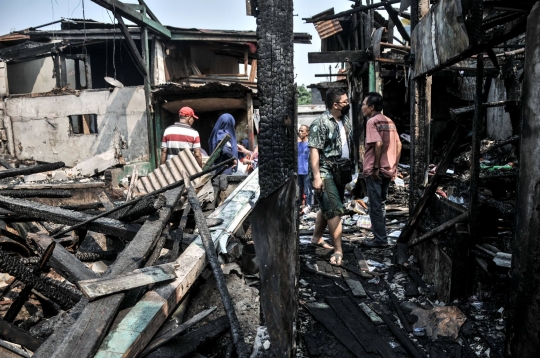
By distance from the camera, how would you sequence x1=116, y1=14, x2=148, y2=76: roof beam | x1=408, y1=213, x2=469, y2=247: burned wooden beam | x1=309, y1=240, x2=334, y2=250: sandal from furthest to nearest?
x1=116, y1=14, x2=148, y2=76: roof beam < x1=309, y1=240, x2=334, y2=250: sandal < x1=408, y1=213, x2=469, y2=247: burned wooden beam

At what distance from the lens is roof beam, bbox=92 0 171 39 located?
8.77 meters

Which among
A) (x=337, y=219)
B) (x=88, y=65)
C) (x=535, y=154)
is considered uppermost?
(x=88, y=65)

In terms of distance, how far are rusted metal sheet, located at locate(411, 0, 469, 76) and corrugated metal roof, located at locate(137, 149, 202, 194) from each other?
3.40 metres

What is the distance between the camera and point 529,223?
2.07 meters

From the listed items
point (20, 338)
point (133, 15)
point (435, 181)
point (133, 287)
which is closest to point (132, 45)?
point (133, 15)

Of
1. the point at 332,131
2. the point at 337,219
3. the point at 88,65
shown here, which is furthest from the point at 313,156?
the point at 88,65

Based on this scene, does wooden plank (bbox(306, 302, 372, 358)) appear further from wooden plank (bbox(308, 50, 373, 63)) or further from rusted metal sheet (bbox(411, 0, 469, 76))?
wooden plank (bbox(308, 50, 373, 63))

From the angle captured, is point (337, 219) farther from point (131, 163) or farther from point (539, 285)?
point (131, 163)

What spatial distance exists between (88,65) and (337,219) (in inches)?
496

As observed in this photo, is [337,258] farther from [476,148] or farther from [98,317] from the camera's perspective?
[98,317]

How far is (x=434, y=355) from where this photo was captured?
2.93 metres

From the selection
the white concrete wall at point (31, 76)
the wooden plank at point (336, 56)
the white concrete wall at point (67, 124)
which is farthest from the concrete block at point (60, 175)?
the wooden plank at point (336, 56)

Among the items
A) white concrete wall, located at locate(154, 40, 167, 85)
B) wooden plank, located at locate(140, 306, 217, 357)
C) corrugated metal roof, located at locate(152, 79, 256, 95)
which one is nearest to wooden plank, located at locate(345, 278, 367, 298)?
wooden plank, located at locate(140, 306, 217, 357)

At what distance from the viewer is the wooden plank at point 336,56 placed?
9.20m
